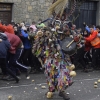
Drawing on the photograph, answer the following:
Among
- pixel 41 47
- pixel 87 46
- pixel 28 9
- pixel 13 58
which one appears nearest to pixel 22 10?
pixel 28 9

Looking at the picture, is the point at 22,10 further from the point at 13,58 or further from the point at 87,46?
the point at 13,58

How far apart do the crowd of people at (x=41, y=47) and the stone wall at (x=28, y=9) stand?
15.9 feet

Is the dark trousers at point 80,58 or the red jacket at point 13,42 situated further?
the dark trousers at point 80,58

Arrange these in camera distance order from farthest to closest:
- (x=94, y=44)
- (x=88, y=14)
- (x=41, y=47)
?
1. (x=88, y=14)
2. (x=94, y=44)
3. (x=41, y=47)

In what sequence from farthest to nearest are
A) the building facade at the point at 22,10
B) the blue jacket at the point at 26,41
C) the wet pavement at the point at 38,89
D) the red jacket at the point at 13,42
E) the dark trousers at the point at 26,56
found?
the building facade at the point at 22,10 < the dark trousers at the point at 26,56 < the blue jacket at the point at 26,41 < the red jacket at the point at 13,42 < the wet pavement at the point at 38,89

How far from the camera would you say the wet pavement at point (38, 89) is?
7.68 m

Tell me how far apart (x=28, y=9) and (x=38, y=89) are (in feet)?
27.1

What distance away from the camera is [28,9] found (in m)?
16.1

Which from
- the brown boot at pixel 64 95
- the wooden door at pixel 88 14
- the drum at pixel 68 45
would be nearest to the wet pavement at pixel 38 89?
the brown boot at pixel 64 95

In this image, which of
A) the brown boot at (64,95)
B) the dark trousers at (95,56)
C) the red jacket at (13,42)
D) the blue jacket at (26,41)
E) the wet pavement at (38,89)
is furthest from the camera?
the dark trousers at (95,56)

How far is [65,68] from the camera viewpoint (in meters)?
7.25

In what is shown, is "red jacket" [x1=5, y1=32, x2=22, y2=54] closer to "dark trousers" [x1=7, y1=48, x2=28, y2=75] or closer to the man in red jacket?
"dark trousers" [x1=7, y1=48, x2=28, y2=75]

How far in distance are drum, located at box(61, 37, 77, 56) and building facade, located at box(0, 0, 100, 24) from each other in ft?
28.2

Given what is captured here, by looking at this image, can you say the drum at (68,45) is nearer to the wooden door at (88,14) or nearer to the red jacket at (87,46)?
the red jacket at (87,46)
